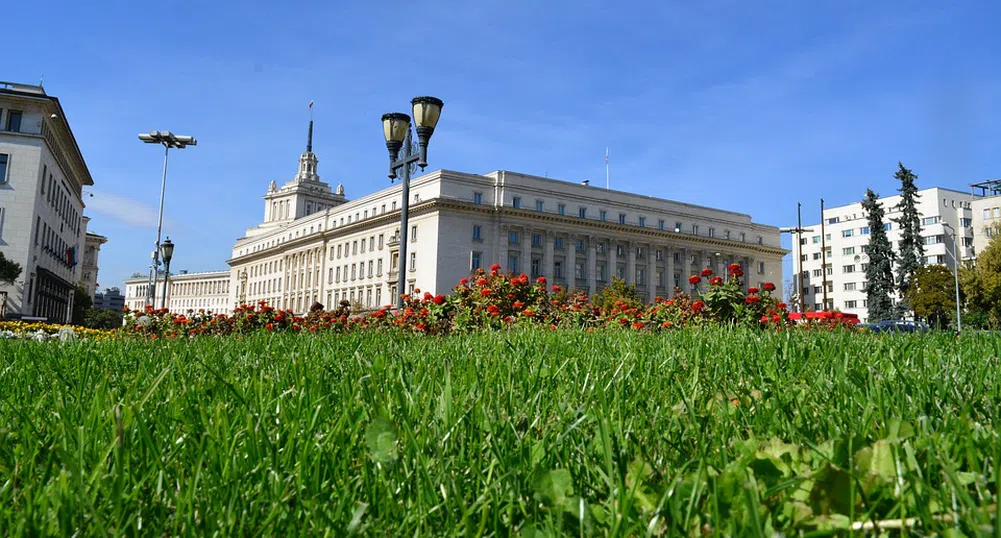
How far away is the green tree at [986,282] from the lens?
143ft

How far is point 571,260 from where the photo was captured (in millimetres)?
72438

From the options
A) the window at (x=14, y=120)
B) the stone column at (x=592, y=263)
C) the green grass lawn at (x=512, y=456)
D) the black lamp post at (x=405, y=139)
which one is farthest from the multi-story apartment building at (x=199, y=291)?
the green grass lawn at (x=512, y=456)

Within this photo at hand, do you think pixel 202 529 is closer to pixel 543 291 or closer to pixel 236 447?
pixel 236 447

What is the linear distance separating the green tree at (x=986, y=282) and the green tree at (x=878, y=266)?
1363cm

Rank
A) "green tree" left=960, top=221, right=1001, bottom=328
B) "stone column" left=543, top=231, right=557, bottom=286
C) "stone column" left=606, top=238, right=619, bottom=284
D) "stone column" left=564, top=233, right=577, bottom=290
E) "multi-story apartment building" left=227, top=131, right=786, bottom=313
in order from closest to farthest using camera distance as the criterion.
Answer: "green tree" left=960, top=221, right=1001, bottom=328 → "multi-story apartment building" left=227, top=131, right=786, bottom=313 → "stone column" left=543, top=231, right=557, bottom=286 → "stone column" left=564, top=233, right=577, bottom=290 → "stone column" left=606, top=238, right=619, bottom=284

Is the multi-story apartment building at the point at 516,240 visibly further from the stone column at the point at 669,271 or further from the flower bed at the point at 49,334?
the flower bed at the point at 49,334

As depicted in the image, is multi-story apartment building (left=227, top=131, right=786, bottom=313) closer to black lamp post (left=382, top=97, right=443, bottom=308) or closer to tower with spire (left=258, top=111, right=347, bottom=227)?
tower with spire (left=258, top=111, right=347, bottom=227)

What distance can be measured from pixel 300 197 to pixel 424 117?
127689 mm

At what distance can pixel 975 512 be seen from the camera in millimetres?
988

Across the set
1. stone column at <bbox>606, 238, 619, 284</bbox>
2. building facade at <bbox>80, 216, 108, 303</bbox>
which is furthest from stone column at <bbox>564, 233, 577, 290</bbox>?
building facade at <bbox>80, 216, 108, 303</bbox>

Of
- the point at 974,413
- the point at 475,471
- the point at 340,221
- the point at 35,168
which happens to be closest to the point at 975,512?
the point at 475,471

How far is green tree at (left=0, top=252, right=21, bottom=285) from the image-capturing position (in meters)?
35.4

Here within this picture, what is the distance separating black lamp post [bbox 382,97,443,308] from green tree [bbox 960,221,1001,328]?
148 ft

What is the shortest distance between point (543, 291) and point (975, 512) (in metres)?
10.00
